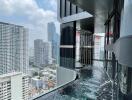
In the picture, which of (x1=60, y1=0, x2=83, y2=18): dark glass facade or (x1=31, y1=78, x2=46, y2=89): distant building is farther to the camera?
(x1=60, y1=0, x2=83, y2=18): dark glass facade

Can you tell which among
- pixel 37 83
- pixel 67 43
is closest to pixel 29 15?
pixel 37 83

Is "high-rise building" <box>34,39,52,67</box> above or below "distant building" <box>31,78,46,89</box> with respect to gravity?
above

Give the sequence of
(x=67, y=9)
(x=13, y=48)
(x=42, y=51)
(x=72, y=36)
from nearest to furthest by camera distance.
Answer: (x=13, y=48)
(x=42, y=51)
(x=67, y=9)
(x=72, y=36)

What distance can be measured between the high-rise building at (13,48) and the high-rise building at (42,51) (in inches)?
24.5

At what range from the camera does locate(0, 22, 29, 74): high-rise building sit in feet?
11.5

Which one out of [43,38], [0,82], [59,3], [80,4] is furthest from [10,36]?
[59,3]

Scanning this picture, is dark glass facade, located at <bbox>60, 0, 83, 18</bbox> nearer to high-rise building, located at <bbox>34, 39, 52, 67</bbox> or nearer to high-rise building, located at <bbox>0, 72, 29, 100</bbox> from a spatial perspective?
high-rise building, located at <bbox>34, 39, 52, 67</bbox>

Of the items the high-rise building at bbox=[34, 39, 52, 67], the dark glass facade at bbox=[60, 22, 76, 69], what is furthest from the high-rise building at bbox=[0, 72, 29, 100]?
the dark glass facade at bbox=[60, 22, 76, 69]

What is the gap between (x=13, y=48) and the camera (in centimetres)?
393

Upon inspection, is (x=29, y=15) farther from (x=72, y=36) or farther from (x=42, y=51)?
(x=72, y=36)

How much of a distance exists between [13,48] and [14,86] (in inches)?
34.2

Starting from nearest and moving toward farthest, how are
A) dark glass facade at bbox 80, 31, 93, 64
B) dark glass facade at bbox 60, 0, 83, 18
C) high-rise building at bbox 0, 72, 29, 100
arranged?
high-rise building at bbox 0, 72, 29, 100 < dark glass facade at bbox 60, 0, 83, 18 < dark glass facade at bbox 80, 31, 93, 64

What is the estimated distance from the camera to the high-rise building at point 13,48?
3.52m

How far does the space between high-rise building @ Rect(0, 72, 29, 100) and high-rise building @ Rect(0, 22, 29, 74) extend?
0.14 metres
